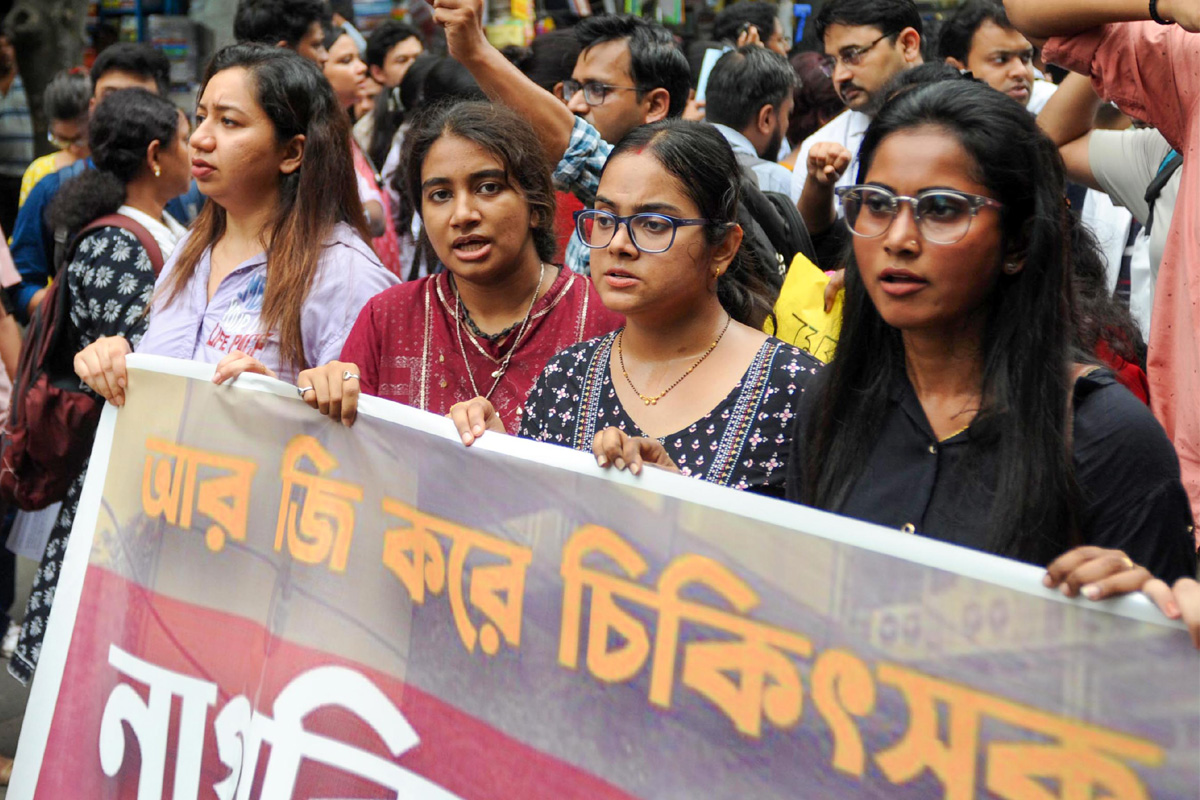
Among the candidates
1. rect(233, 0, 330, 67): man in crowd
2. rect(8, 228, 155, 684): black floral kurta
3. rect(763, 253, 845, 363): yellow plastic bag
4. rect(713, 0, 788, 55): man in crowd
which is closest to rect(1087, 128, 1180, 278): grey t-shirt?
rect(763, 253, 845, 363): yellow plastic bag

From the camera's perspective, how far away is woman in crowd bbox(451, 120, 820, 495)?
2.33 meters

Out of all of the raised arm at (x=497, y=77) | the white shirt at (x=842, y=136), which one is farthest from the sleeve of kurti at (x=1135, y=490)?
the white shirt at (x=842, y=136)

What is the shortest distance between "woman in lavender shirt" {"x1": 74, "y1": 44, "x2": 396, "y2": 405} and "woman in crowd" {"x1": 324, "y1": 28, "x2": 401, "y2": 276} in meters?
0.95

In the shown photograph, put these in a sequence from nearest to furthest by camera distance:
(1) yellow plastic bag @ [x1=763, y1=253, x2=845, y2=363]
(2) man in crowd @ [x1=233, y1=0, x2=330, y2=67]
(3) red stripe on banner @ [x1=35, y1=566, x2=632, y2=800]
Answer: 1. (3) red stripe on banner @ [x1=35, y1=566, x2=632, y2=800]
2. (1) yellow plastic bag @ [x1=763, y1=253, x2=845, y2=363]
3. (2) man in crowd @ [x1=233, y1=0, x2=330, y2=67]

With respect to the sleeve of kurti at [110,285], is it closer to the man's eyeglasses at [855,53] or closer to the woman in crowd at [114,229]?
the woman in crowd at [114,229]

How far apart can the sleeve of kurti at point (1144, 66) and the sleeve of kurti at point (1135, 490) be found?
3.19 feet

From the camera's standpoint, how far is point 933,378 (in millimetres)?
1940

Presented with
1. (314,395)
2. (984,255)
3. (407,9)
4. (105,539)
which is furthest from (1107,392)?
(407,9)

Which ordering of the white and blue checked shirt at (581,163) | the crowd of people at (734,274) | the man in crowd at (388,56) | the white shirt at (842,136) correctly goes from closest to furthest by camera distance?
the crowd of people at (734,274) < the white and blue checked shirt at (581,163) < the white shirt at (842,136) < the man in crowd at (388,56)

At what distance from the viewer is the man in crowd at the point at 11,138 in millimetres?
8734

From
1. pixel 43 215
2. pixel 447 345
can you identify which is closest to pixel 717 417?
pixel 447 345

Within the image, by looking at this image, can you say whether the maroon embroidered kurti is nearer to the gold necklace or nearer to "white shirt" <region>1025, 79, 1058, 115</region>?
the gold necklace

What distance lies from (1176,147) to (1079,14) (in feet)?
1.07

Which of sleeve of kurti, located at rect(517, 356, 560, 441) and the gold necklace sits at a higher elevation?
the gold necklace
